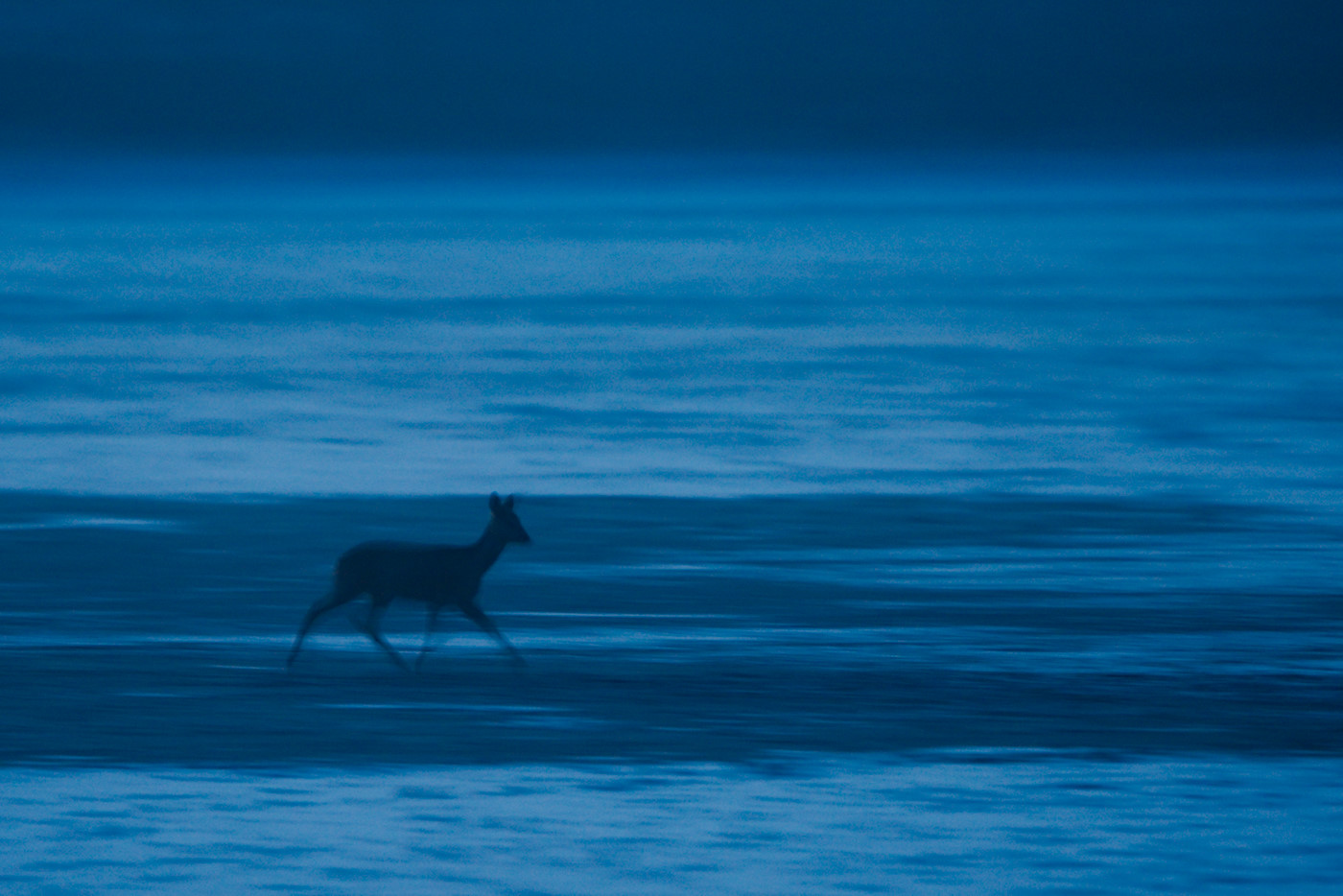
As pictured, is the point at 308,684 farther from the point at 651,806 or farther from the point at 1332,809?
the point at 1332,809

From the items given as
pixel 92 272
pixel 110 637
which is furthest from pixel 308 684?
pixel 92 272

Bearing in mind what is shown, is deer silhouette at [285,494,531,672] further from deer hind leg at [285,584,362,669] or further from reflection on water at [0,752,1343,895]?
reflection on water at [0,752,1343,895]

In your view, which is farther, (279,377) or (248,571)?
(279,377)

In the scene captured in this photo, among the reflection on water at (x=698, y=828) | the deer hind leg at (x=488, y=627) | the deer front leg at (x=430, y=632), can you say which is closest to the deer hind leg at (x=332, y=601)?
the deer front leg at (x=430, y=632)

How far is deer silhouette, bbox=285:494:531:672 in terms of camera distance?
31.2 ft

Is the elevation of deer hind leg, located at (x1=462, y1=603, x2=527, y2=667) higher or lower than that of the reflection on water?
higher

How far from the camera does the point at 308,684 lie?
9648 millimetres

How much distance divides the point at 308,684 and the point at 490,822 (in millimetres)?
1989

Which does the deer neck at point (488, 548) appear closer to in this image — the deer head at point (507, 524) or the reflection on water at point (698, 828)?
the deer head at point (507, 524)

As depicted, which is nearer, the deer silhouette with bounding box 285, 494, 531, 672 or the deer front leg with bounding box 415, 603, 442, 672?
the deer silhouette with bounding box 285, 494, 531, 672

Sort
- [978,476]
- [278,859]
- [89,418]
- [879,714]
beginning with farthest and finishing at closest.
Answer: [89,418] → [978,476] → [879,714] → [278,859]

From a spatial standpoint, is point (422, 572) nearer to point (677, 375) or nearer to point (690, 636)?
point (690, 636)

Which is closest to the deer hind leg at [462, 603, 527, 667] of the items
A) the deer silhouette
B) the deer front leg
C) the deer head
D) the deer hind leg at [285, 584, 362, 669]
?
the deer silhouette

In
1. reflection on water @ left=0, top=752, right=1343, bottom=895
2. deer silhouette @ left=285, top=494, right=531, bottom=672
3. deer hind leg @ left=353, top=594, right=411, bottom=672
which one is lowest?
reflection on water @ left=0, top=752, right=1343, bottom=895
